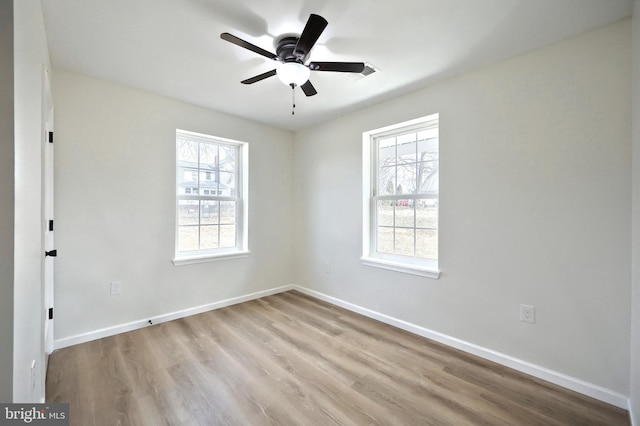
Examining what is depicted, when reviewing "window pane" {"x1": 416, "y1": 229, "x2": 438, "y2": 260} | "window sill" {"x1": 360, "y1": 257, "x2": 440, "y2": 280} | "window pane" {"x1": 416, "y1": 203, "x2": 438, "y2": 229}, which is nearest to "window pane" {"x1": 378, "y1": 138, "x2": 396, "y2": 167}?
"window pane" {"x1": 416, "y1": 203, "x2": 438, "y2": 229}

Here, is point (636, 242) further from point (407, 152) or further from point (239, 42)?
point (239, 42)

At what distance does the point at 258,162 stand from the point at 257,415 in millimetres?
2957

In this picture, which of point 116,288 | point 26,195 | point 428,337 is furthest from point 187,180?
point 428,337

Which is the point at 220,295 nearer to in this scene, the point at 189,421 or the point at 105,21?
the point at 189,421

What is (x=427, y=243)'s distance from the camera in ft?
9.18

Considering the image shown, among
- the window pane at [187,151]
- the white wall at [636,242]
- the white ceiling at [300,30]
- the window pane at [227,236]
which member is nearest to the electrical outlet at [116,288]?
the window pane at [227,236]

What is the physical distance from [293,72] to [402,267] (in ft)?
6.97

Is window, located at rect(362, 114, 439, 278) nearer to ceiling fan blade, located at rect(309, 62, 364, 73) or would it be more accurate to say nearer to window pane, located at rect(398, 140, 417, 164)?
window pane, located at rect(398, 140, 417, 164)

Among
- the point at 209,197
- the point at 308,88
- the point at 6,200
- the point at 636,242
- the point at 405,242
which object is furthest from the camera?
the point at 209,197

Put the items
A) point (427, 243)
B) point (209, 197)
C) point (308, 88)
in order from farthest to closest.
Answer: point (209, 197)
point (427, 243)
point (308, 88)

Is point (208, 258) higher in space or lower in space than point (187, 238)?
lower

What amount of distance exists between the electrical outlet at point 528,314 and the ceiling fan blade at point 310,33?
8.06 ft

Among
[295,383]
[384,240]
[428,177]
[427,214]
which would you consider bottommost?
[295,383]

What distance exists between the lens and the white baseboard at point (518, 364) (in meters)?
1.78
